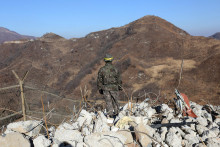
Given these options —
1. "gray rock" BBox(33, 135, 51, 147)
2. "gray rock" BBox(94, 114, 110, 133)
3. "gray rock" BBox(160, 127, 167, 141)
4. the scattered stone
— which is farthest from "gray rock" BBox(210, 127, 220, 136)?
"gray rock" BBox(33, 135, 51, 147)

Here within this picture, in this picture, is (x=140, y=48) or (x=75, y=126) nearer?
(x=75, y=126)

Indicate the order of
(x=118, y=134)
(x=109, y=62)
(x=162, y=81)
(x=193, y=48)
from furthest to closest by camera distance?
(x=193, y=48) < (x=162, y=81) < (x=109, y=62) < (x=118, y=134)

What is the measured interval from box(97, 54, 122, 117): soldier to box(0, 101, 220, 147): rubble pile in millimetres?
1149

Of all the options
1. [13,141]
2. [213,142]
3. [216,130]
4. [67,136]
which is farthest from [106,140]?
[216,130]

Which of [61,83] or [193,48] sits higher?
[193,48]

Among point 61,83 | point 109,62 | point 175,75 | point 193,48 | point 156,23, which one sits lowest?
point 61,83

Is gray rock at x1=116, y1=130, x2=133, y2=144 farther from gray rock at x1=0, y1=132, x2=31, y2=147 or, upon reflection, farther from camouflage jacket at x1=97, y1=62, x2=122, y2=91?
camouflage jacket at x1=97, y1=62, x2=122, y2=91

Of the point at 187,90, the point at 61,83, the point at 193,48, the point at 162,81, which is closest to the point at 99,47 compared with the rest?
the point at 61,83

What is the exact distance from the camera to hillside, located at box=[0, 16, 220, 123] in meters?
12.7

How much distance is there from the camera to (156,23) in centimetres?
2675

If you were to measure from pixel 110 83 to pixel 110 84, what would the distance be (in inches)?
1.0

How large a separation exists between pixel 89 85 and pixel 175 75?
753 cm

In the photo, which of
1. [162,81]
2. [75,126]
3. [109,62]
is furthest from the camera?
[162,81]

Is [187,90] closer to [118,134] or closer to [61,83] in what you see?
[118,134]
